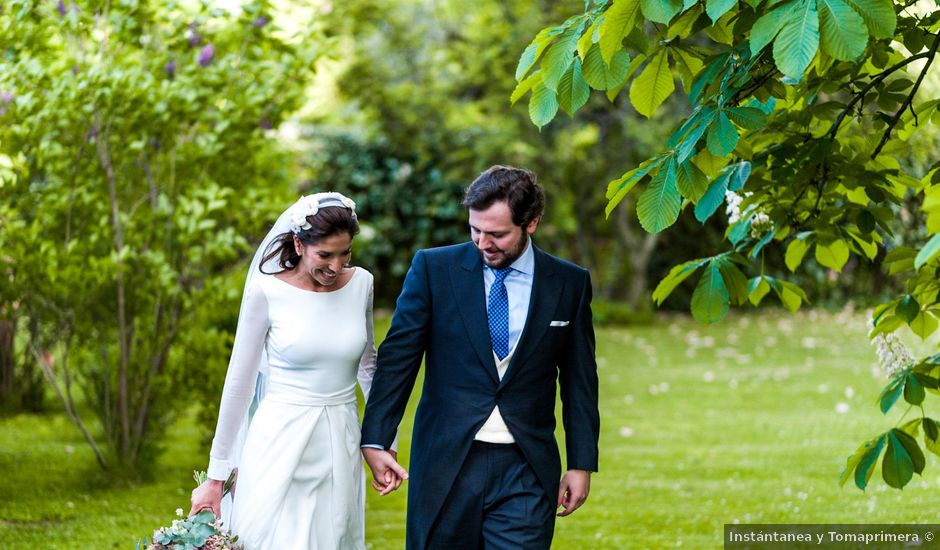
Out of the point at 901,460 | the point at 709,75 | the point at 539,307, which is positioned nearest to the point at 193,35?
the point at 539,307

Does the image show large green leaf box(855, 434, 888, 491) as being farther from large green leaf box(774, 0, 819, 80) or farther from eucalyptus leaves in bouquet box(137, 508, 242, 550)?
eucalyptus leaves in bouquet box(137, 508, 242, 550)

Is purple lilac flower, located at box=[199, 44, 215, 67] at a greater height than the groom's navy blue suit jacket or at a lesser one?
greater

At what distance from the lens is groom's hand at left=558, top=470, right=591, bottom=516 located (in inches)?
154

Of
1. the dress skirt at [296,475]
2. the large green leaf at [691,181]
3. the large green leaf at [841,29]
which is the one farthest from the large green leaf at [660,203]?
the dress skirt at [296,475]

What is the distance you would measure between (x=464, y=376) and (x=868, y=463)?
1.29 metres

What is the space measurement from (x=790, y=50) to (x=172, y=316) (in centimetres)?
553

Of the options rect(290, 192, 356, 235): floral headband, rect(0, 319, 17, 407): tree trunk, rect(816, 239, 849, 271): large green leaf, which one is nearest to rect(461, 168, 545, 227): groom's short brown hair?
rect(290, 192, 356, 235): floral headband

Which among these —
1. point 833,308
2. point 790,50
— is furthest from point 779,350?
point 790,50

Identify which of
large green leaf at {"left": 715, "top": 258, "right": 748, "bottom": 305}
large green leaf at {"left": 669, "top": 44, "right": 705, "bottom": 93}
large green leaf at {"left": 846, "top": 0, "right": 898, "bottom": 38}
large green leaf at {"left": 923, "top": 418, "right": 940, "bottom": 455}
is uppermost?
large green leaf at {"left": 669, "top": 44, "right": 705, "bottom": 93}

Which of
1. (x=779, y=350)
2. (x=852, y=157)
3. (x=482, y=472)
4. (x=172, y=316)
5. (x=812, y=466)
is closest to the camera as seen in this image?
(x=482, y=472)

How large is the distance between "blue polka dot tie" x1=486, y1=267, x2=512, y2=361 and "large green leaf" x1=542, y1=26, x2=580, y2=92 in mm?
1002

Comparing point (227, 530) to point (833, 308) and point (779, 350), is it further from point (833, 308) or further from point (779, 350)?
point (833, 308)

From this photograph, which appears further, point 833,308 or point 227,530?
point 833,308

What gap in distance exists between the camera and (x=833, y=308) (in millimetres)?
18234
